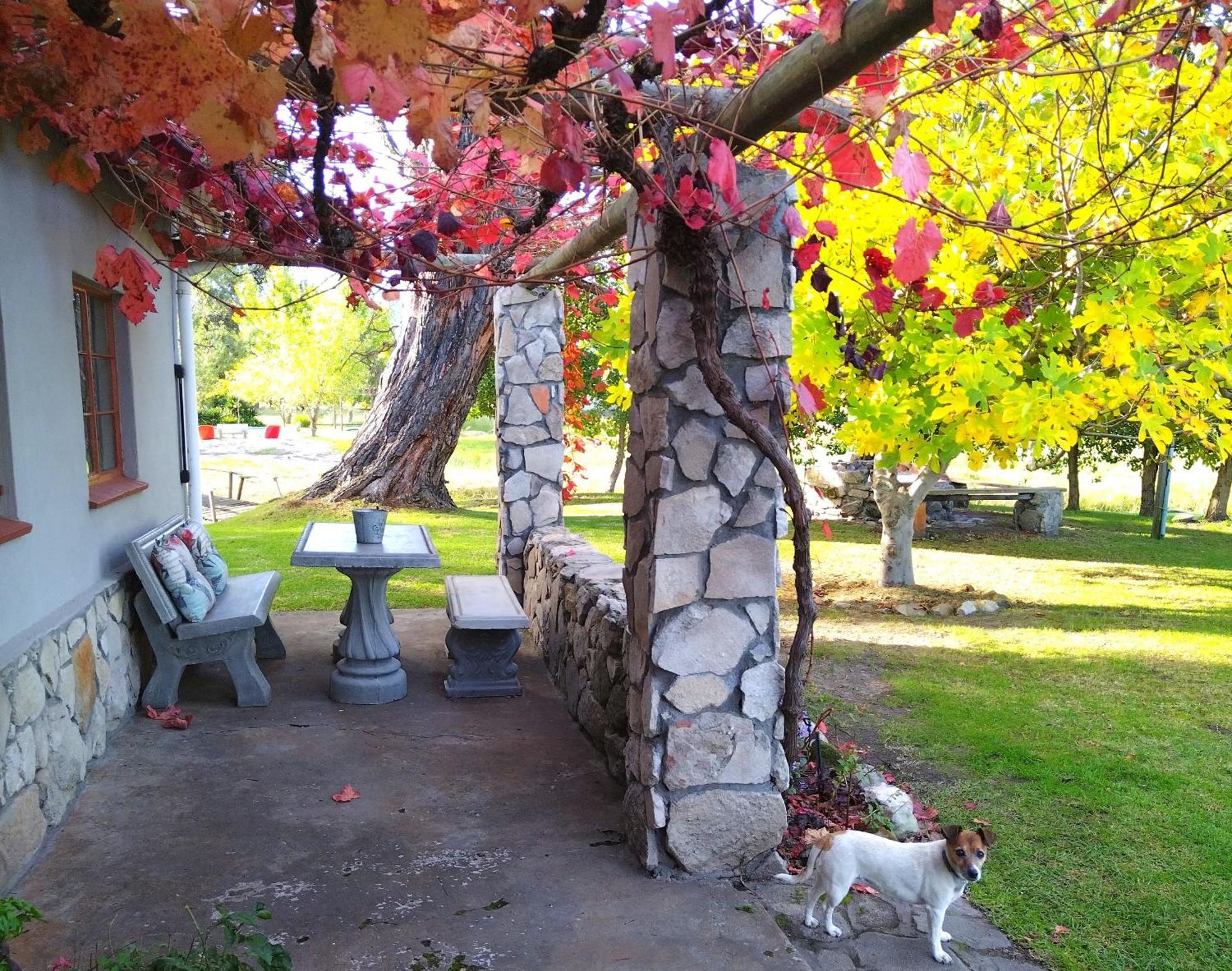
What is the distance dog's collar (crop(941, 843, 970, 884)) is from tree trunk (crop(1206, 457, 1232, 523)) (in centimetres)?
1549

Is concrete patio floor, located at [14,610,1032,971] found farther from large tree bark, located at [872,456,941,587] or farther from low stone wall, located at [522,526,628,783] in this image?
large tree bark, located at [872,456,941,587]

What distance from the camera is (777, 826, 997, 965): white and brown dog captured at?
9.21 feet

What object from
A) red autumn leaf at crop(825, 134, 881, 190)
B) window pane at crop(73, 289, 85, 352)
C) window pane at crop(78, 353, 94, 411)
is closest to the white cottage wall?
window pane at crop(73, 289, 85, 352)

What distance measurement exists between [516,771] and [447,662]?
5.98 ft

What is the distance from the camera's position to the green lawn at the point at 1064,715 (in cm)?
339

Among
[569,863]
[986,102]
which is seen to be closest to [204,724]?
[569,863]

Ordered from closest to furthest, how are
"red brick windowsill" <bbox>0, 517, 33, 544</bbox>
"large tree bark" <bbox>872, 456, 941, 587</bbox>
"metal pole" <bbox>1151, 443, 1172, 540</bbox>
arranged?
"red brick windowsill" <bbox>0, 517, 33, 544</bbox>, "large tree bark" <bbox>872, 456, 941, 587</bbox>, "metal pole" <bbox>1151, 443, 1172, 540</bbox>

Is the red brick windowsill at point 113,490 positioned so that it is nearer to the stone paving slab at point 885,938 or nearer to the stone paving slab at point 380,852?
the stone paving slab at point 380,852

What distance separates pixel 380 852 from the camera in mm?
3367

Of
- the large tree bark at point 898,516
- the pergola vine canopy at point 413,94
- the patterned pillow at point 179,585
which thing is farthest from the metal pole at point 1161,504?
the patterned pillow at point 179,585

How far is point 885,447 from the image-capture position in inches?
275

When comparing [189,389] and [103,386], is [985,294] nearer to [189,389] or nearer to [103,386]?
[103,386]

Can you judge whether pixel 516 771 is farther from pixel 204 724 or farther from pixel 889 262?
pixel 889 262

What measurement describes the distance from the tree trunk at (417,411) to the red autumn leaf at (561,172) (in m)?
10.4
